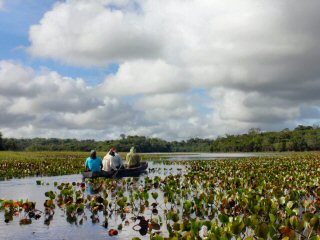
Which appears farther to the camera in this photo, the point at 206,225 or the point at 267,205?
the point at 267,205

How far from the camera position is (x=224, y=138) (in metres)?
146

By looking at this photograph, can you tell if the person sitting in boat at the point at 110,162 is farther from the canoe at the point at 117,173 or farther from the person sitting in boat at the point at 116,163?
the canoe at the point at 117,173

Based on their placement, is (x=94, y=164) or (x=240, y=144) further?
(x=240, y=144)

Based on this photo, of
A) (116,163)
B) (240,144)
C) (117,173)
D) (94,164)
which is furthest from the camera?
(240,144)

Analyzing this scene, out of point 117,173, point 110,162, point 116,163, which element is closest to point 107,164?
point 110,162

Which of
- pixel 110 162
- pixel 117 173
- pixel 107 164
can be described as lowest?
pixel 117 173

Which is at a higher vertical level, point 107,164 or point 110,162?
point 110,162

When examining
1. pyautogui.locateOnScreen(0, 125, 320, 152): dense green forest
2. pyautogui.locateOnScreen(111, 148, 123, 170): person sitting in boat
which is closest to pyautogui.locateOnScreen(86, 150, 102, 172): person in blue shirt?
pyautogui.locateOnScreen(111, 148, 123, 170): person sitting in boat

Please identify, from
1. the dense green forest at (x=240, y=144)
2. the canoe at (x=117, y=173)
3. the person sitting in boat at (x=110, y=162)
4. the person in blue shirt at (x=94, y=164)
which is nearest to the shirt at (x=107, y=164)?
the person sitting in boat at (x=110, y=162)

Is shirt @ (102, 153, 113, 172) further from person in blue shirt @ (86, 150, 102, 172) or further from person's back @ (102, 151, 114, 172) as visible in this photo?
person in blue shirt @ (86, 150, 102, 172)

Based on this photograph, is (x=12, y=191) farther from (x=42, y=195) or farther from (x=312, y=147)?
(x=312, y=147)

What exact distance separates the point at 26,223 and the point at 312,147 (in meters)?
109

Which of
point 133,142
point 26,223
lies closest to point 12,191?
point 26,223

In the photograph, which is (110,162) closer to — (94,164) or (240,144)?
(94,164)
